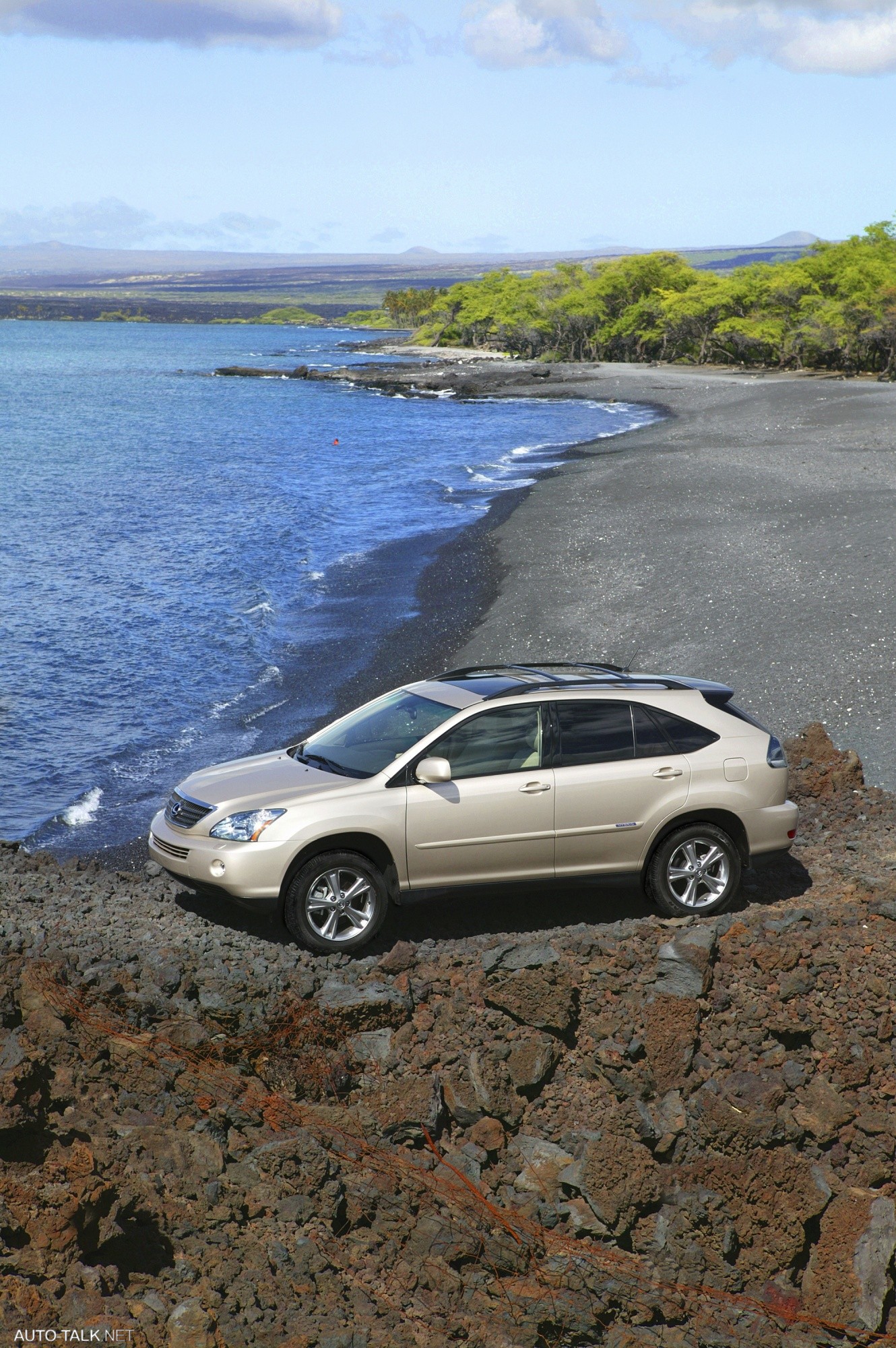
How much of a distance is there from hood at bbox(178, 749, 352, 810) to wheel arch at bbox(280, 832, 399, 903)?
1.20 ft

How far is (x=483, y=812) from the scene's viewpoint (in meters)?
8.05

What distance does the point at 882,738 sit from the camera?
42.5 feet

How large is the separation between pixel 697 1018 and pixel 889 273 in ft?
277

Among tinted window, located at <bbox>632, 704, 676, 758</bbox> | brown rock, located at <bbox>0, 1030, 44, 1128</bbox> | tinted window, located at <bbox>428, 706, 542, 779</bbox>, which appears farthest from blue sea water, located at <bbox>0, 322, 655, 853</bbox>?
tinted window, located at <bbox>632, 704, 676, 758</bbox>

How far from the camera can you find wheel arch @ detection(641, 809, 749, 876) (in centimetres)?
844

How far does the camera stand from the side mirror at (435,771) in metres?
7.78

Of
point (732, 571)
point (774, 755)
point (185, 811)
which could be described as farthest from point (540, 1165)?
point (732, 571)

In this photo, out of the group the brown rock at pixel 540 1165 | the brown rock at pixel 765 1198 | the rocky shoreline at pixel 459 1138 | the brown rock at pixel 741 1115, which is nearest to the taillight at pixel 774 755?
the rocky shoreline at pixel 459 1138

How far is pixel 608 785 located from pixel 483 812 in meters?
0.98

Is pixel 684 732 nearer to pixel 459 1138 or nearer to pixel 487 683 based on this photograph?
pixel 487 683

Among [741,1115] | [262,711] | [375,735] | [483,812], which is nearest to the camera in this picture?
[741,1115]

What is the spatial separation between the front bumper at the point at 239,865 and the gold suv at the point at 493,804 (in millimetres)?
12

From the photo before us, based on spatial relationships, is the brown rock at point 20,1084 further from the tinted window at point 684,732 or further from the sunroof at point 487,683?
the tinted window at point 684,732

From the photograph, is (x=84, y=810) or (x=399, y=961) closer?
(x=399, y=961)
